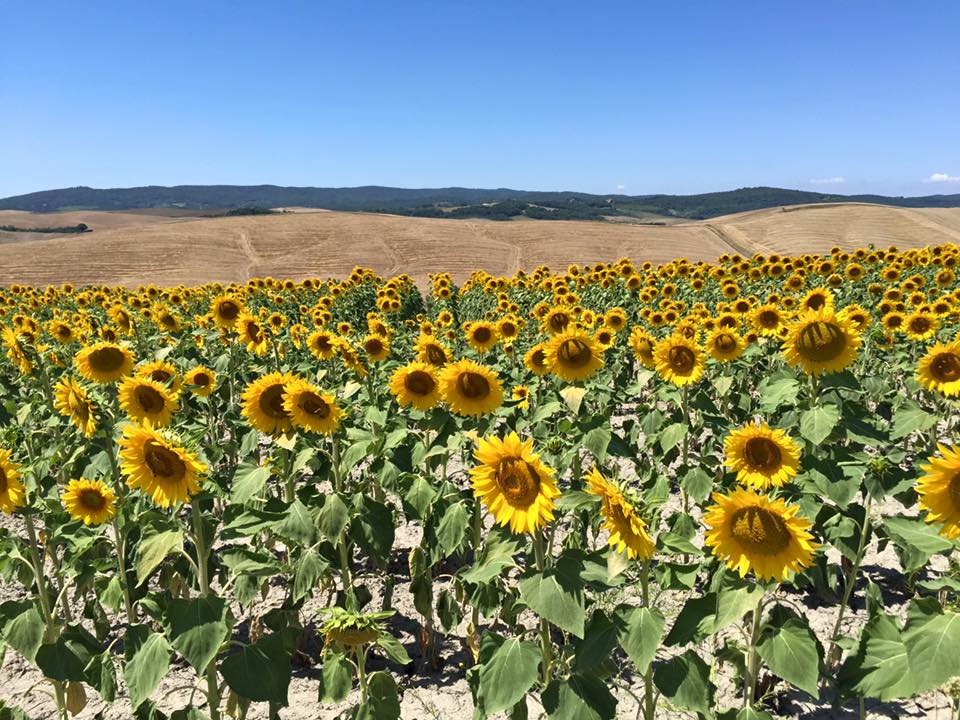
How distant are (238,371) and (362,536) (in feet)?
14.7

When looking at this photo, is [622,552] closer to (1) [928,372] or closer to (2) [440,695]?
(2) [440,695]

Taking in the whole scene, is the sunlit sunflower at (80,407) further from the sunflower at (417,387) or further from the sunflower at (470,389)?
the sunflower at (470,389)

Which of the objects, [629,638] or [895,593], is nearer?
[629,638]

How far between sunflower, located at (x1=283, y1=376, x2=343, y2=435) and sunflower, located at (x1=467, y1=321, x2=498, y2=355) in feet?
10.9

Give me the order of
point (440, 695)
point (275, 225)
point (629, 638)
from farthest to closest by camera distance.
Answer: point (275, 225), point (440, 695), point (629, 638)

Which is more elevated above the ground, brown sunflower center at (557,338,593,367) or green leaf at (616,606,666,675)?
brown sunflower center at (557,338,593,367)

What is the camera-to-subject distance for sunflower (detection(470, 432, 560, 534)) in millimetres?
2336

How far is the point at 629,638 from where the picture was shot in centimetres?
241

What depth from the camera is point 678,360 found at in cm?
489

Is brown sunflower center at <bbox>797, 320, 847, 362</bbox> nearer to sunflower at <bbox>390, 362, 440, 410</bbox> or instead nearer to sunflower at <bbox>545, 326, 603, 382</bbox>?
sunflower at <bbox>545, 326, 603, 382</bbox>

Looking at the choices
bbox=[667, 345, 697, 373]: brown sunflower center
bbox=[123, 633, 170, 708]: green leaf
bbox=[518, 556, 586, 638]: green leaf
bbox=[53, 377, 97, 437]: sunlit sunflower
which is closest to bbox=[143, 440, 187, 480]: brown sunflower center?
bbox=[123, 633, 170, 708]: green leaf

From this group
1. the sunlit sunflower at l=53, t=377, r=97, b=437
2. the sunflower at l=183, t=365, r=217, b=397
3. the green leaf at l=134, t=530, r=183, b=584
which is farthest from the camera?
the sunflower at l=183, t=365, r=217, b=397


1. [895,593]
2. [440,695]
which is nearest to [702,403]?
[895,593]

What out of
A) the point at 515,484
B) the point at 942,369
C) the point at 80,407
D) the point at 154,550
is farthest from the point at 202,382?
the point at 942,369
